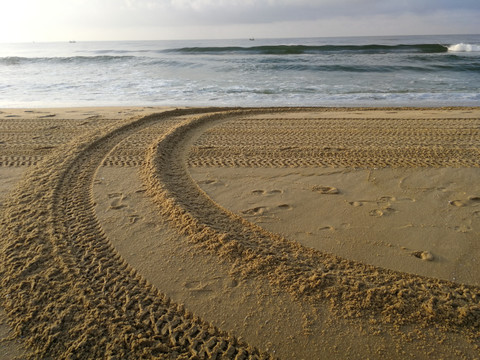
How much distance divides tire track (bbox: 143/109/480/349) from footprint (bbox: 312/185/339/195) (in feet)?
3.66

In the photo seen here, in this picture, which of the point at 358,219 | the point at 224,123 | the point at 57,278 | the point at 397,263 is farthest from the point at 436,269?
the point at 224,123

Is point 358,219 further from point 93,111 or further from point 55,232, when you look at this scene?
point 93,111

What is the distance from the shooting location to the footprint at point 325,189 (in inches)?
145

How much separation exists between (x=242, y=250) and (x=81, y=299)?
1.31 metres

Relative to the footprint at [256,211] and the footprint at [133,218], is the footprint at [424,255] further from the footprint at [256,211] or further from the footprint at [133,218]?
the footprint at [133,218]

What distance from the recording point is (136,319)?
2.06 metres

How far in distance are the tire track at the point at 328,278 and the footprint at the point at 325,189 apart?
1.12 metres

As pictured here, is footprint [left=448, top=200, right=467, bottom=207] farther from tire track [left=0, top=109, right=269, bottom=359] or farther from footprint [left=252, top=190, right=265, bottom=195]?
tire track [left=0, top=109, right=269, bottom=359]

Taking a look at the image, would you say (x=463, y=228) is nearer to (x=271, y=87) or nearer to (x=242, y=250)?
(x=242, y=250)

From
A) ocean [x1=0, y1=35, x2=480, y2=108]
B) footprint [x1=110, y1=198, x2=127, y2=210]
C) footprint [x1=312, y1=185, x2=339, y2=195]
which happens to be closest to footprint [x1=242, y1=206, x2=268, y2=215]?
footprint [x1=312, y1=185, x2=339, y2=195]

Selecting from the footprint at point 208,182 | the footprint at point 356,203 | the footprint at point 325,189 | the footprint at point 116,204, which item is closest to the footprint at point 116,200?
the footprint at point 116,204

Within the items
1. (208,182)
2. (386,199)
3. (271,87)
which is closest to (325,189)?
(386,199)

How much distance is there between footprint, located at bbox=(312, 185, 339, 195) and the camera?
12.1 feet

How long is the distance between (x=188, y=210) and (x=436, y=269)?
2.37m
